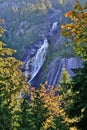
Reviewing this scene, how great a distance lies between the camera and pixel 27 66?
125 m

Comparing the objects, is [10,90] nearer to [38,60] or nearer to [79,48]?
[79,48]

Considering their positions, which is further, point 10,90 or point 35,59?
point 35,59

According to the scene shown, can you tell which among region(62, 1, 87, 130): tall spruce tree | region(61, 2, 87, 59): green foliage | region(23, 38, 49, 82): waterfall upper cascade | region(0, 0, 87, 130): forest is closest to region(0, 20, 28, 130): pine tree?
region(0, 0, 87, 130): forest

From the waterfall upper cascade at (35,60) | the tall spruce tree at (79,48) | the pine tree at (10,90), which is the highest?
the tall spruce tree at (79,48)

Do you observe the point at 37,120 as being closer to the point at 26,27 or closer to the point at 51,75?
the point at 51,75

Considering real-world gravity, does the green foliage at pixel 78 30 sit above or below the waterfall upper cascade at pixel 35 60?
above

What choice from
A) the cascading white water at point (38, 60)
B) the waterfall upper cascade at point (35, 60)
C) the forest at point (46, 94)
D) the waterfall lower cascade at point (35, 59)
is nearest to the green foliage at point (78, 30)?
the forest at point (46, 94)

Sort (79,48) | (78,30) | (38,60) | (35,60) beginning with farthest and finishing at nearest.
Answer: (38,60) → (35,60) → (79,48) → (78,30)

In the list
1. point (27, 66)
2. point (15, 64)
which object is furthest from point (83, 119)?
point (27, 66)

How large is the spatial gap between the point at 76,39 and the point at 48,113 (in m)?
14.9

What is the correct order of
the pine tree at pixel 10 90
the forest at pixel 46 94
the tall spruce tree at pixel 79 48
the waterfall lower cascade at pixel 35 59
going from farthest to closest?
1. the waterfall lower cascade at pixel 35 59
2. the pine tree at pixel 10 90
3. the forest at pixel 46 94
4. the tall spruce tree at pixel 79 48

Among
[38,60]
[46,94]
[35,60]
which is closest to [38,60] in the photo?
→ [38,60]

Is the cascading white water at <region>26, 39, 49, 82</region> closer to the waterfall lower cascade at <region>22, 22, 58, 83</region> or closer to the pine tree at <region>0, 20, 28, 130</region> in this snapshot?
the waterfall lower cascade at <region>22, 22, 58, 83</region>

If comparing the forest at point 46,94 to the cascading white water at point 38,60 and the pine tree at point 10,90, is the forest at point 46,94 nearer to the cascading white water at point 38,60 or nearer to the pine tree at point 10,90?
the pine tree at point 10,90
